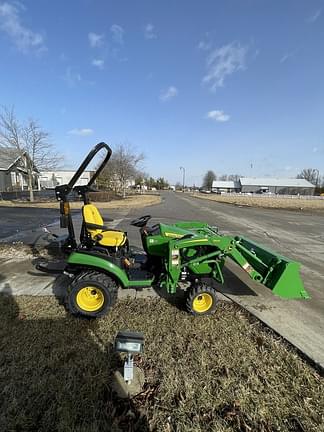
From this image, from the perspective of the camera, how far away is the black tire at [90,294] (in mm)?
3170

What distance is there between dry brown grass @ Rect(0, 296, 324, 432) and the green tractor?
330mm

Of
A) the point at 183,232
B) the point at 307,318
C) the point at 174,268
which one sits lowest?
the point at 307,318

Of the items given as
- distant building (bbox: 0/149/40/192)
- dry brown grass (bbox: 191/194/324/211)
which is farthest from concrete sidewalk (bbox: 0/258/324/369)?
distant building (bbox: 0/149/40/192)

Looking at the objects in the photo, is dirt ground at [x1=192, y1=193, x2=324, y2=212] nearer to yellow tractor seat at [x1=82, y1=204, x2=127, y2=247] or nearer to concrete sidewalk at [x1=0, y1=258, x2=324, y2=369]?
concrete sidewalk at [x1=0, y1=258, x2=324, y2=369]

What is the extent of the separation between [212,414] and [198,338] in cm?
95

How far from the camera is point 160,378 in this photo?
2.25 m

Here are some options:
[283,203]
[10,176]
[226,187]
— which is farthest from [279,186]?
[10,176]

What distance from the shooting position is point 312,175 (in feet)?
350

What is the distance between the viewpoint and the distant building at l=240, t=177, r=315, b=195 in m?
85.9

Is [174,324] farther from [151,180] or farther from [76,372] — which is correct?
[151,180]

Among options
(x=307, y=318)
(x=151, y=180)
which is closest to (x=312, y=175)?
(x=151, y=180)

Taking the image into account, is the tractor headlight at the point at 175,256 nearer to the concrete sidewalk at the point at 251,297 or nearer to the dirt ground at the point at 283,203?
the concrete sidewalk at the point at 251,297

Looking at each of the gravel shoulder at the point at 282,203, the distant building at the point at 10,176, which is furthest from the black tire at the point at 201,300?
the distant building at the point at 10,176

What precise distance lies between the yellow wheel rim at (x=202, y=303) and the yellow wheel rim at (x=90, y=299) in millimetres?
1297
